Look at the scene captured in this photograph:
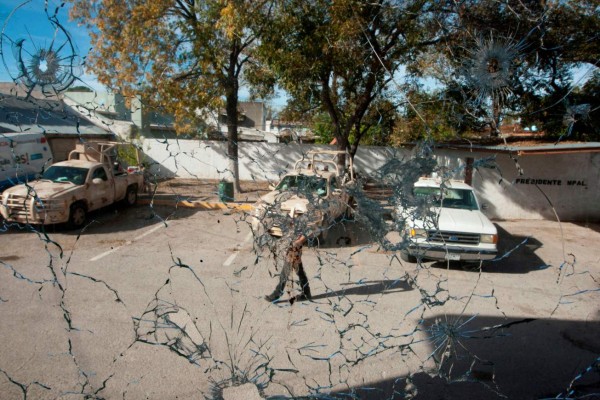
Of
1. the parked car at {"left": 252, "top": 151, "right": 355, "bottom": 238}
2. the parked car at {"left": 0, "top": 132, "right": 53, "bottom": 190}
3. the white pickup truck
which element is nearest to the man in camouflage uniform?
the parked car at {"left": 252, "top": 151, "right": 355, "bottom": 238}

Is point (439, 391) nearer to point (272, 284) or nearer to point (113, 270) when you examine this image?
point (272, 284)

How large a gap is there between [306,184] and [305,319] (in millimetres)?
2076

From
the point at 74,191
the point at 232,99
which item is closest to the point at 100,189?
the point at 74,191

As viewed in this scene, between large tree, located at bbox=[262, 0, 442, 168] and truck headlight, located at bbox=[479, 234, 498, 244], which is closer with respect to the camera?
truck headlight, located at bbox=[479, 234, 498, 244]

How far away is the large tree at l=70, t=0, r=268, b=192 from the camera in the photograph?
448 inches

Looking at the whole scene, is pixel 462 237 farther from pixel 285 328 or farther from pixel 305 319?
pixel 285 328

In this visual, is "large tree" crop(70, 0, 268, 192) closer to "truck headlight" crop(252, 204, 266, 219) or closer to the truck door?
the truck door

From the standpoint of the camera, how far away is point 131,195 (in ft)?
39.7

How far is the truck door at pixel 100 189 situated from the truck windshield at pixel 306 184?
7776 mm

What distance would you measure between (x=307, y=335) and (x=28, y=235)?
769cm

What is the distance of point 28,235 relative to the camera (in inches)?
349

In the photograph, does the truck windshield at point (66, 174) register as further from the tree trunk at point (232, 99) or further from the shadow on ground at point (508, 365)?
the shadow on ground at point (508, 365)

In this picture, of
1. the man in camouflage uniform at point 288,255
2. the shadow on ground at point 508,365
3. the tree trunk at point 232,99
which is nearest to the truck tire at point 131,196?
the tree trunk at point 232,99

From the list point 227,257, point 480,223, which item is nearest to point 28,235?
point 227,257
